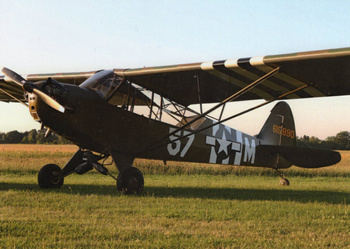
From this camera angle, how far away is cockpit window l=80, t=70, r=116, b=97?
321 inches

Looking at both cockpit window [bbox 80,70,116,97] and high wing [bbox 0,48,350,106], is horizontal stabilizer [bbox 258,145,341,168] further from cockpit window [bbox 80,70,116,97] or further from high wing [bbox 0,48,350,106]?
cockpit window [bbox 80,70,116,97]

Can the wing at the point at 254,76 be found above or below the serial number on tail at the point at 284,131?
above

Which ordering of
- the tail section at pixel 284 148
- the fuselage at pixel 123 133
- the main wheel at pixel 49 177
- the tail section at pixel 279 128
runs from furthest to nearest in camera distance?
1. the tail section at pixel 279 128
2. the tail section at pixel 284 148
3. the main wheel at pixel 49 177
4. the fuselage at pixel 123 133

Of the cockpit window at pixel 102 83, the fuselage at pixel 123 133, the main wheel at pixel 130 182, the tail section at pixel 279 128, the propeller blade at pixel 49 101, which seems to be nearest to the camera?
the propeller blade at pixel 49 101

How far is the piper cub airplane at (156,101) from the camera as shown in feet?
24.3

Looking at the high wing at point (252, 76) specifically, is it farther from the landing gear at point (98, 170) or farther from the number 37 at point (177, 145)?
the landing gear at point (98, 170)

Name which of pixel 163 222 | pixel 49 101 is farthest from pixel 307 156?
pixel 49 101

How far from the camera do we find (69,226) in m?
4.77

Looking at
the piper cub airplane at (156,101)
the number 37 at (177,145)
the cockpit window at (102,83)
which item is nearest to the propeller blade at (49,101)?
the piper cub airplane at (156,101)

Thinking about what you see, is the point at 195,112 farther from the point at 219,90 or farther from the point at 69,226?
the point at 69,226

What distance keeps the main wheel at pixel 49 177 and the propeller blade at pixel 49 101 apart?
2559 mm

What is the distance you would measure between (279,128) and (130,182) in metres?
6.92

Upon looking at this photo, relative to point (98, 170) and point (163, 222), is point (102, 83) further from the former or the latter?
point (163, 222)

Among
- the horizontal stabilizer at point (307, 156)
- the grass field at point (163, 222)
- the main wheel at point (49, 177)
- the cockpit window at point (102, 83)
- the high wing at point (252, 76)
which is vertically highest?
the high wing at point (252, 76)
